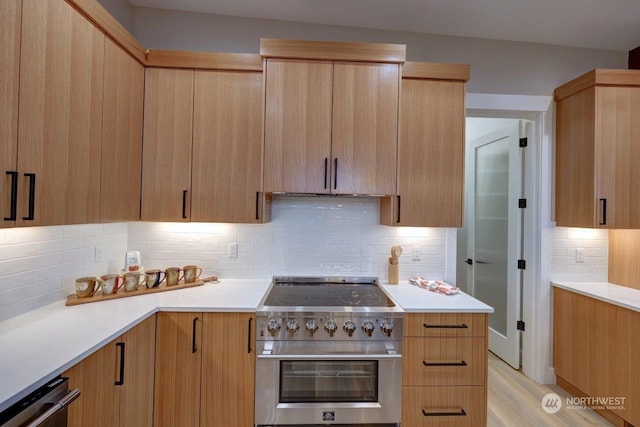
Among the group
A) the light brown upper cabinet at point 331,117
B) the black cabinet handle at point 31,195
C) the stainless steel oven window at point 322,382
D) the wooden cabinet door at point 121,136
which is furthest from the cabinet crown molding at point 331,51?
the stainless steel oven window at point 322,382

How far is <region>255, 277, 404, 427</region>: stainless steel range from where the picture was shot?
1720mm

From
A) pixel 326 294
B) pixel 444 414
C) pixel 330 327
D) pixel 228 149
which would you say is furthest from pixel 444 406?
pixel 228 149

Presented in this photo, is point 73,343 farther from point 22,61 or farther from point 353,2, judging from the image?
point 353,2

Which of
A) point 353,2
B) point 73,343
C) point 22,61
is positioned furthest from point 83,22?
point 353,2

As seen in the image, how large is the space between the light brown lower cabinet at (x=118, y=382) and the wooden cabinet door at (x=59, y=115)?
2.04ft

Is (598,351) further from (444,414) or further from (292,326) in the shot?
(292,326)

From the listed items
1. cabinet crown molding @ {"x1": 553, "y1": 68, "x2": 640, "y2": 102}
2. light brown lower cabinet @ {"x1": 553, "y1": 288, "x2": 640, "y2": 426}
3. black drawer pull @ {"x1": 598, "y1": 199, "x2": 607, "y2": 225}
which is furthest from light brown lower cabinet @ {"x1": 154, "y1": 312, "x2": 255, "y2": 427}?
cabinet crown molding @ {"x1": 553, "y1": 68, "x2": 640, "y2": 102}

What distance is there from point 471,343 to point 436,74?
5.76ft

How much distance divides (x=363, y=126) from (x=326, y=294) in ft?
3.84

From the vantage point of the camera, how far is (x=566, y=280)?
8.57 feet

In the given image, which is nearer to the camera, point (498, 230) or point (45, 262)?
point (45, 262)

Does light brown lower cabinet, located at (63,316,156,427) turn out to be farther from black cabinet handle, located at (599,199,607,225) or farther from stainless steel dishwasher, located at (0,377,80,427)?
black cabinet handle, located at (599,199,607,225)

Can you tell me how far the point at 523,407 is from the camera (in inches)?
93.0

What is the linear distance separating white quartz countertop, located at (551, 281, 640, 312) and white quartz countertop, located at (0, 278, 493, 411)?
3.39ft
